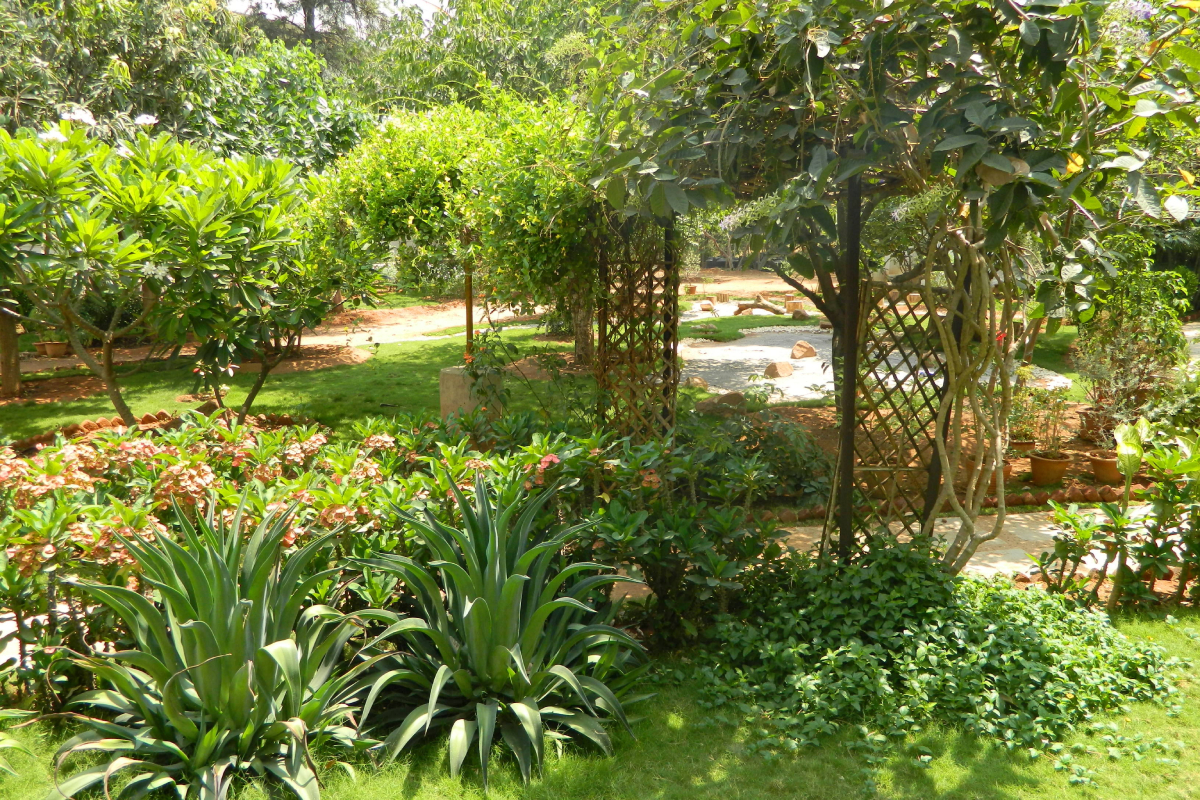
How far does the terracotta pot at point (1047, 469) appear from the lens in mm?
6664

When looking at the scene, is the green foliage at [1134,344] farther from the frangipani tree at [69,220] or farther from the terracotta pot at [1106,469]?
the frangipani tree at [69,220]

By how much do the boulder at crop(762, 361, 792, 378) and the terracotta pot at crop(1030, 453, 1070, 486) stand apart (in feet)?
15.8

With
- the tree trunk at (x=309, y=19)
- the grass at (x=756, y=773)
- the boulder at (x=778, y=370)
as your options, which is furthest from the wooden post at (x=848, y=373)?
the tree trunk at (x=309, y=19)

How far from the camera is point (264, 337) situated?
6.11 meters

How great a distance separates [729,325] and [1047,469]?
10592mm

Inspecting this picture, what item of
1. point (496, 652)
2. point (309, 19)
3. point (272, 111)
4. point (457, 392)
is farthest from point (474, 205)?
point (309, 19)

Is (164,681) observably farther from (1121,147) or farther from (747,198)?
(1121,147)

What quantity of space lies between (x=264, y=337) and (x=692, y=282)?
62.3ft

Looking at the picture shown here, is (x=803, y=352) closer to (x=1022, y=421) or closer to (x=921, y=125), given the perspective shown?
(x=1022, y=421)

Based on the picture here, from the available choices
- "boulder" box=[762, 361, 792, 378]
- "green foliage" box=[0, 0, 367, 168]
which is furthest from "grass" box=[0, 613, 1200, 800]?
"boulder" box=[762, 361, 792, 378]

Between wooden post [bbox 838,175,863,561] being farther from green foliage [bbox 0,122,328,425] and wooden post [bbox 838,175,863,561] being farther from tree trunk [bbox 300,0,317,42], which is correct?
tree trunk [bbox 300,0,317,42]

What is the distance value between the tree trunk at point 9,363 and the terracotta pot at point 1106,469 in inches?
454

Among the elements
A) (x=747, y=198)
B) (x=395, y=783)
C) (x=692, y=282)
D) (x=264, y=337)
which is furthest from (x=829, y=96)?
(x=692, y=282)

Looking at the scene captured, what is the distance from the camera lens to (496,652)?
2.89 metres
